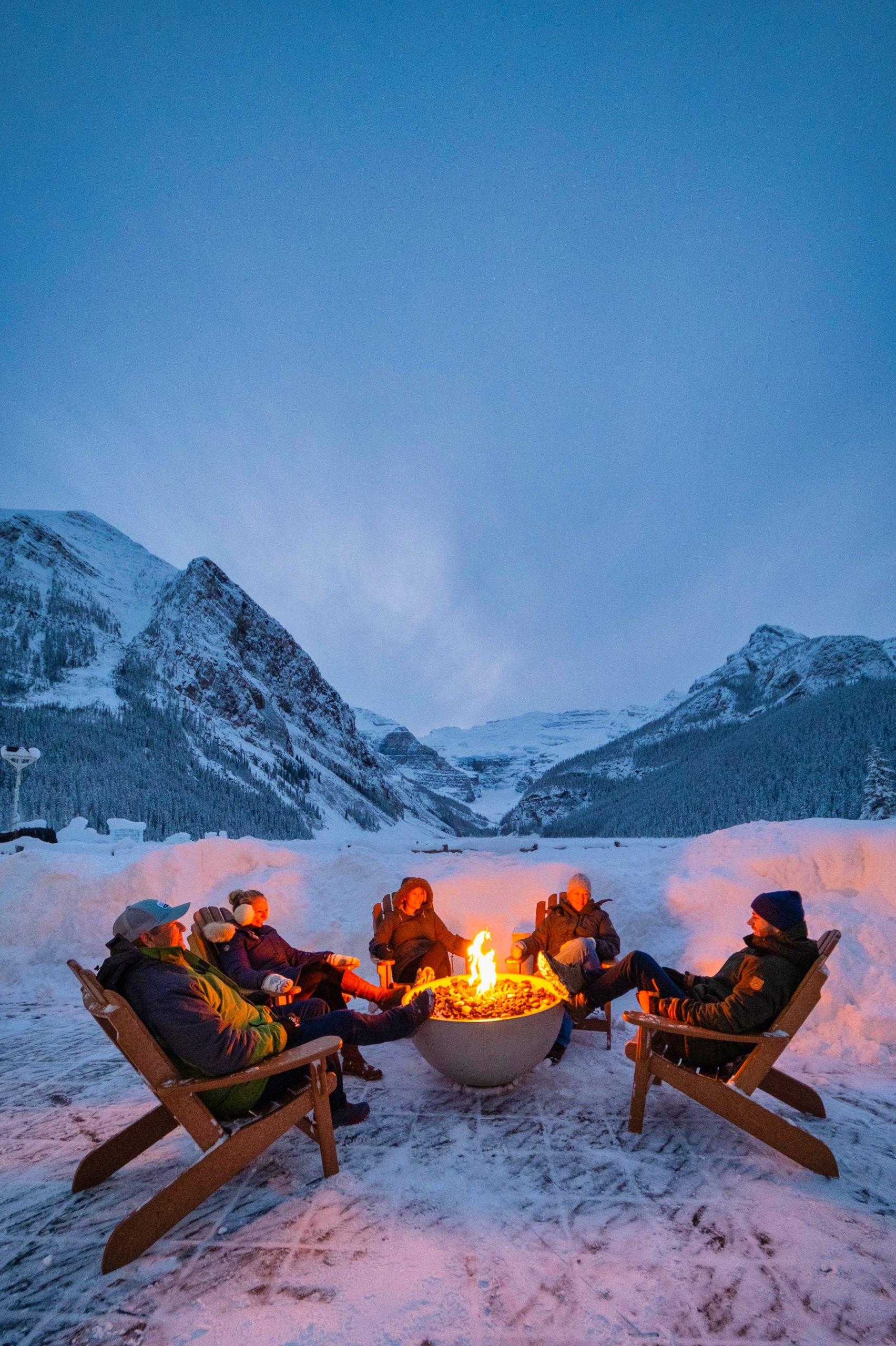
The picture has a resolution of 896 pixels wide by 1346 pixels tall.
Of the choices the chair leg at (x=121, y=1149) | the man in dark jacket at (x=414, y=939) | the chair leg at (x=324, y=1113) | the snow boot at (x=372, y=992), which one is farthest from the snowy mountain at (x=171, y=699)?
the chair leg at (x=324, y=1113)

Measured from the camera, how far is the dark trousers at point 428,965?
5.85 metres

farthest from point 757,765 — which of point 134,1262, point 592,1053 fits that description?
point 134,1262

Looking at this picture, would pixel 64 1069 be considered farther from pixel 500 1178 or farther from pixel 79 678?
pixel 79 678

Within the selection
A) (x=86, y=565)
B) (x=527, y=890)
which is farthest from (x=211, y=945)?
(x=86, y=565)

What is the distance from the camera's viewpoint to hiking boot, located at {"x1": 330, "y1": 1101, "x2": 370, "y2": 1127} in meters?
3.92

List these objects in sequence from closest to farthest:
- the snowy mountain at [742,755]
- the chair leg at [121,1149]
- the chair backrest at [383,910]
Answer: the chair leg at [121,1149] < the chair backrest at [383,910] < the snowy mountain at [742,755]

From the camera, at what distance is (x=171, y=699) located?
7156cm

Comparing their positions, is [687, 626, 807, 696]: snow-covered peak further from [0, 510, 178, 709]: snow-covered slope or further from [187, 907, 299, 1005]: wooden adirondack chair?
[187, 907, 299, 1005]: wooden adirondack chair

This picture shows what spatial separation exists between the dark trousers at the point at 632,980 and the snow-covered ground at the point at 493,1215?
23.9 inches

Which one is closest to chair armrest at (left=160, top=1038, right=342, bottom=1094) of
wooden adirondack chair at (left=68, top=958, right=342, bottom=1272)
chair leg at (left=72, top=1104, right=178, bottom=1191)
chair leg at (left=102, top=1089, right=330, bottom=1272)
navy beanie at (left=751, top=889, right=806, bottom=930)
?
wooden adirondack chair at (left=68, top=958, right=342, bottom=1272)

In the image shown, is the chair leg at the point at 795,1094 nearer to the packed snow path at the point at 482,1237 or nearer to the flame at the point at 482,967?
the packed snow path at the point at 482,1237

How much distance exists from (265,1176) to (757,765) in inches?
2049

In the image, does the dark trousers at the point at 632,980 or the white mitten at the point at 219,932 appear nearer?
the dark trousers at the point at 632,980

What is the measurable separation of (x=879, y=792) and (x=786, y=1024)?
95.6ft
